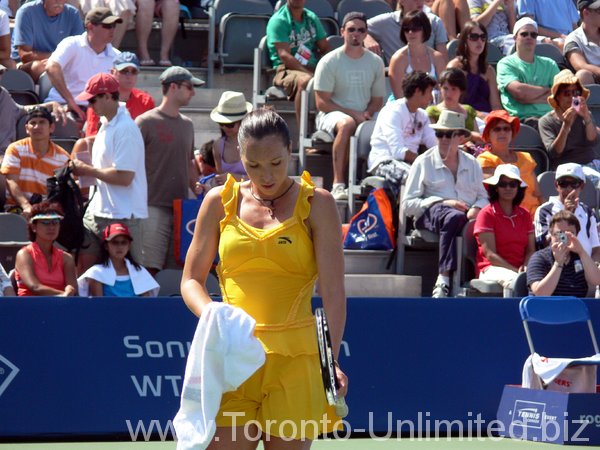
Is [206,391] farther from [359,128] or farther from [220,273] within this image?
[359,128]

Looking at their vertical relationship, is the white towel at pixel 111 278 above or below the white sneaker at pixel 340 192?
below

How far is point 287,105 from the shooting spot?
1114 cm

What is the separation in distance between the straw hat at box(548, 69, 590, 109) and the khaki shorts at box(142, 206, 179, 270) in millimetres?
3541

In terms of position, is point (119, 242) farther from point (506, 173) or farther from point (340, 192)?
point (506, 173)

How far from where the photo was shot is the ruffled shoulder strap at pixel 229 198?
3.90 meters

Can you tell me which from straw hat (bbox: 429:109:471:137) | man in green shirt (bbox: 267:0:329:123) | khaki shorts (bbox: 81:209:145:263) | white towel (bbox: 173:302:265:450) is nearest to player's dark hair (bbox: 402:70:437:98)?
straw hat (bbox: 429:109:471:137)

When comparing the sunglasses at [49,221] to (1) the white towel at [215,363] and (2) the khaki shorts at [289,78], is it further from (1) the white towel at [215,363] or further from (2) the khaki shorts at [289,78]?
(1) the white towel at [215,363]

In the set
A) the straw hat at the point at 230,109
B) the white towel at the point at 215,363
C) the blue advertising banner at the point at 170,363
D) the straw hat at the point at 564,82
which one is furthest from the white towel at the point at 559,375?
the white towel at the point at 215,363

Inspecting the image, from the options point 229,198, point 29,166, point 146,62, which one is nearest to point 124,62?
point 29,166

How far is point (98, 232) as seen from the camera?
849 centimetres

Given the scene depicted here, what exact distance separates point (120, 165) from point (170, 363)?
5.35 feet

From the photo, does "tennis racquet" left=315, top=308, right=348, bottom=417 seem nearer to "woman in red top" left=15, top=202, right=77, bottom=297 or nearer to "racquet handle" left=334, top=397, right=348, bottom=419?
"racquet handle" left=334, top=397, right=348, bottom=419

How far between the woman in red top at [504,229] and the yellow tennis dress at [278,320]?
5.05 m

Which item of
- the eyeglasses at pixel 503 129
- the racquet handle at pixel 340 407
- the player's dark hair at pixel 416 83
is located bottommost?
the eyeglasses at pixel 503 129
